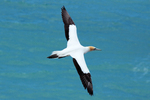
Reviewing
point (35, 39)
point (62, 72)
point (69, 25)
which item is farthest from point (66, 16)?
point (35, 39)

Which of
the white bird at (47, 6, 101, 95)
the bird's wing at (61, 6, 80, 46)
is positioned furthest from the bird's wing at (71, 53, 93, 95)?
the bird's wing at (61, 6, 80, 46)

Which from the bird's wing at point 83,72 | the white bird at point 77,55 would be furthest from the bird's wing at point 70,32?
the bird's wing at point 83,72

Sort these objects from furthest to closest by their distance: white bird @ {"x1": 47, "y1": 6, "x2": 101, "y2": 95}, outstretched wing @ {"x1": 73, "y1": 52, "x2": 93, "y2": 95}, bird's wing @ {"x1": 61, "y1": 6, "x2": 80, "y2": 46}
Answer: bird's wing @ {"x1": 61, "y1": 6, "x2": 80, "y2": 46}
white bird @ {"x1": 47, "y1": 6, "x2": 101, "y2": 95}
outstretched wing @ {"x1": 73, "y1": 52, "x2": 93, "y2": 95}

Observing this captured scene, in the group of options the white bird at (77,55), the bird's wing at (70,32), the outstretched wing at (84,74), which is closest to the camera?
the outstretched wing at (84,74)

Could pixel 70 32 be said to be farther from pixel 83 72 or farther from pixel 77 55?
pixel 83 72

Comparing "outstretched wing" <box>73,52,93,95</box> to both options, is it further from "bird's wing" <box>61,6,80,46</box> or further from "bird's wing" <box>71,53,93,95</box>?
"bird's wing" <box>61,6,80,46</box>

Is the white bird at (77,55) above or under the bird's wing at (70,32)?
under

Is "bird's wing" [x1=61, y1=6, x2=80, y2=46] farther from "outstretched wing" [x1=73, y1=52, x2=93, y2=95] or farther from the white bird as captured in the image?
"outstretched wing" [x1=73, y1=52, x2=93, y2=95]

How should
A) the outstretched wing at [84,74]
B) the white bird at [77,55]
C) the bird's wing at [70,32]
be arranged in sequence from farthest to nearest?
the bird's wing at [70,32] < the white bird at [77,55] < the outstretched wing at [84,74]

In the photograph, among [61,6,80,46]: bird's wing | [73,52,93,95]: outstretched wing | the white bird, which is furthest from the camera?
[61,6,80,46]: bird's wing

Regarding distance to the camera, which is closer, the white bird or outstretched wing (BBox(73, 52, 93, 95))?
outstretched wing (BBox(73, 52, 93, 95))

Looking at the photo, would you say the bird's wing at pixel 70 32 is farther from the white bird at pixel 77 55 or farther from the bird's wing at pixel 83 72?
the bird's wing at pixel 83 72

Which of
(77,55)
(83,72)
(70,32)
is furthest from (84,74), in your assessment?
(70,32)

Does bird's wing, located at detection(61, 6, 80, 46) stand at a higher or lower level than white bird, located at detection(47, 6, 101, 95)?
higher
